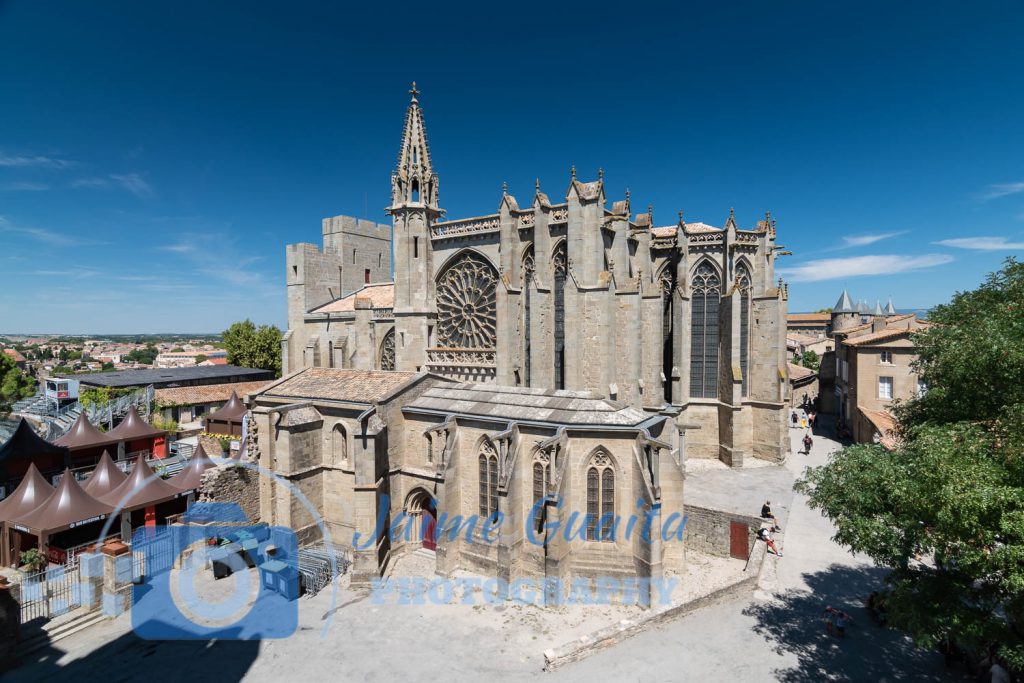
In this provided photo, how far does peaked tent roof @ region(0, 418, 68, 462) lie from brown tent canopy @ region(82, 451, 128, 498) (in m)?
6.66

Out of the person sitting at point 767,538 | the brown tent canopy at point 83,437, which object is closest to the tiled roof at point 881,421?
the person sitting at point 767,538

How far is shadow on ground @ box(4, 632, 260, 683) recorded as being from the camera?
11.8 m

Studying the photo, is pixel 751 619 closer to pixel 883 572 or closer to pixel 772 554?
pixel 772 554

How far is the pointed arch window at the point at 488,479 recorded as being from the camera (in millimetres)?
16547

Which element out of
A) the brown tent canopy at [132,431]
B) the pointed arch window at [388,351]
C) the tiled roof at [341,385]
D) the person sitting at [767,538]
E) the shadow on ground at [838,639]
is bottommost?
the shadow on ground at [838,639]

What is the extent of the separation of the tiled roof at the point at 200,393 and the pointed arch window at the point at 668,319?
30.6 m

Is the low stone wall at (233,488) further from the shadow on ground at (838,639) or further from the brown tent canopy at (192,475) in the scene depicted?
the shadow on ground at (838,639)

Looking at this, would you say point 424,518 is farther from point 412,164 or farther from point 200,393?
point 200,393

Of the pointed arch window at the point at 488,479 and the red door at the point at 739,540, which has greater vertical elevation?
the pointed arch window at the point at 488,479

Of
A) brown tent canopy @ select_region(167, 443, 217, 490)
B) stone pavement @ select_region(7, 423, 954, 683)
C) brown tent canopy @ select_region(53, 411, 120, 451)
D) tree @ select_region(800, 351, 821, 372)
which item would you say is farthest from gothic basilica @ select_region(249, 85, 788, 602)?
tree @ select_region(800, 351, 821, 372)

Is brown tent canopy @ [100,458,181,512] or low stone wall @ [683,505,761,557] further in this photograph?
brown tent canopy @ [100,458,181,512]

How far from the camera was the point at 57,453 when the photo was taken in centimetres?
2369

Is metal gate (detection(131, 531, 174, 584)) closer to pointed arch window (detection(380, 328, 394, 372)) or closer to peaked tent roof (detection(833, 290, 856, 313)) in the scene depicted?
pointed arch window (detection(380, 328, 394, 372))

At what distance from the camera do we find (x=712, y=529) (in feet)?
58.3
